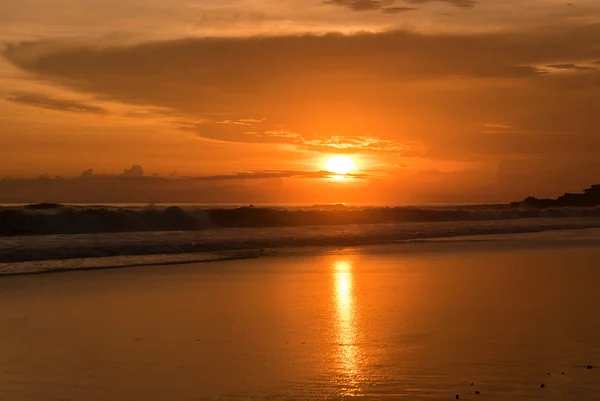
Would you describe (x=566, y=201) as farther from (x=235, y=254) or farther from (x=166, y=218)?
(x=235, y=254)

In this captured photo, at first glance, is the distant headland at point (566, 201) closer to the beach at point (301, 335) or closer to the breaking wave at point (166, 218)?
the breaking wave at point (166, 218)

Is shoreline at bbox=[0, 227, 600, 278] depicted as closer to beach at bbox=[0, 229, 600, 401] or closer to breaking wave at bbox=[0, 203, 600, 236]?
beach at bbox=[0, 229, 600, 401]

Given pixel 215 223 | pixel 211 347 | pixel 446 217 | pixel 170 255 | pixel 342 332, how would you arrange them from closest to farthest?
1. pixel 211 347
2. pixel 342 332
3. pixel 170 255
4. pixel 215 223
5. pixel 446 217

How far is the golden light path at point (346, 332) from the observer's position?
744 centimetres

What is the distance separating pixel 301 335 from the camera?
32.0 feet

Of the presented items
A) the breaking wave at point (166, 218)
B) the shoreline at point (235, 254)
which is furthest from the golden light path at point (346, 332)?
the breaking wave at point (166, 218)

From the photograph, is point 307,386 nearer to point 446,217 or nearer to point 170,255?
point 170,255

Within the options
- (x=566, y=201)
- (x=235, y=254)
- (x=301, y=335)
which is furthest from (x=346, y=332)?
(x=566, y=201)

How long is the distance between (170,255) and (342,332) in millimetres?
14114

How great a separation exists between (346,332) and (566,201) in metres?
79.9

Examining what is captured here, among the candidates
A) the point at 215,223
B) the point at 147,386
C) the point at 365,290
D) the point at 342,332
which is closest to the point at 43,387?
the point at 147,386

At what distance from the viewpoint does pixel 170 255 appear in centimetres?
2325

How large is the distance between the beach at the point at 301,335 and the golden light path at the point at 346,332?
1.1 inches

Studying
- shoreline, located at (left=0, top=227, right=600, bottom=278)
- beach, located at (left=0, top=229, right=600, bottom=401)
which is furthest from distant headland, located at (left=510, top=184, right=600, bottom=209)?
beach, located at (left=0, top=229, right=600, bottom=401)
